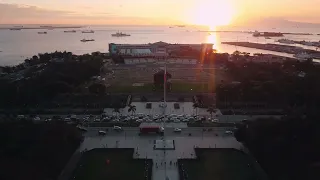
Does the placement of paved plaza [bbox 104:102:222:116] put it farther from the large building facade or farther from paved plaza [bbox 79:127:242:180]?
the large building facade

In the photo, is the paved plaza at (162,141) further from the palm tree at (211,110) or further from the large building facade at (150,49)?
the large building facade at (150,49)

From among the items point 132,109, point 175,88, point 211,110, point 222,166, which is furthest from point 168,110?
point 222,166

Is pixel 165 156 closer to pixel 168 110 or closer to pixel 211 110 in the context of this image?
pixel 211 110

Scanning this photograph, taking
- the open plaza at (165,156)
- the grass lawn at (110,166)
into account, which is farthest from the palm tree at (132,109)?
the grass lawn at (110,166)

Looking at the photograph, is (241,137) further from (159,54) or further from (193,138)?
(159,54)

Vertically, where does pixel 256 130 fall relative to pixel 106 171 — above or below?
above

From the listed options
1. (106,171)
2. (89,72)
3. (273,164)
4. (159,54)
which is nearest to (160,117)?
(106,171)
